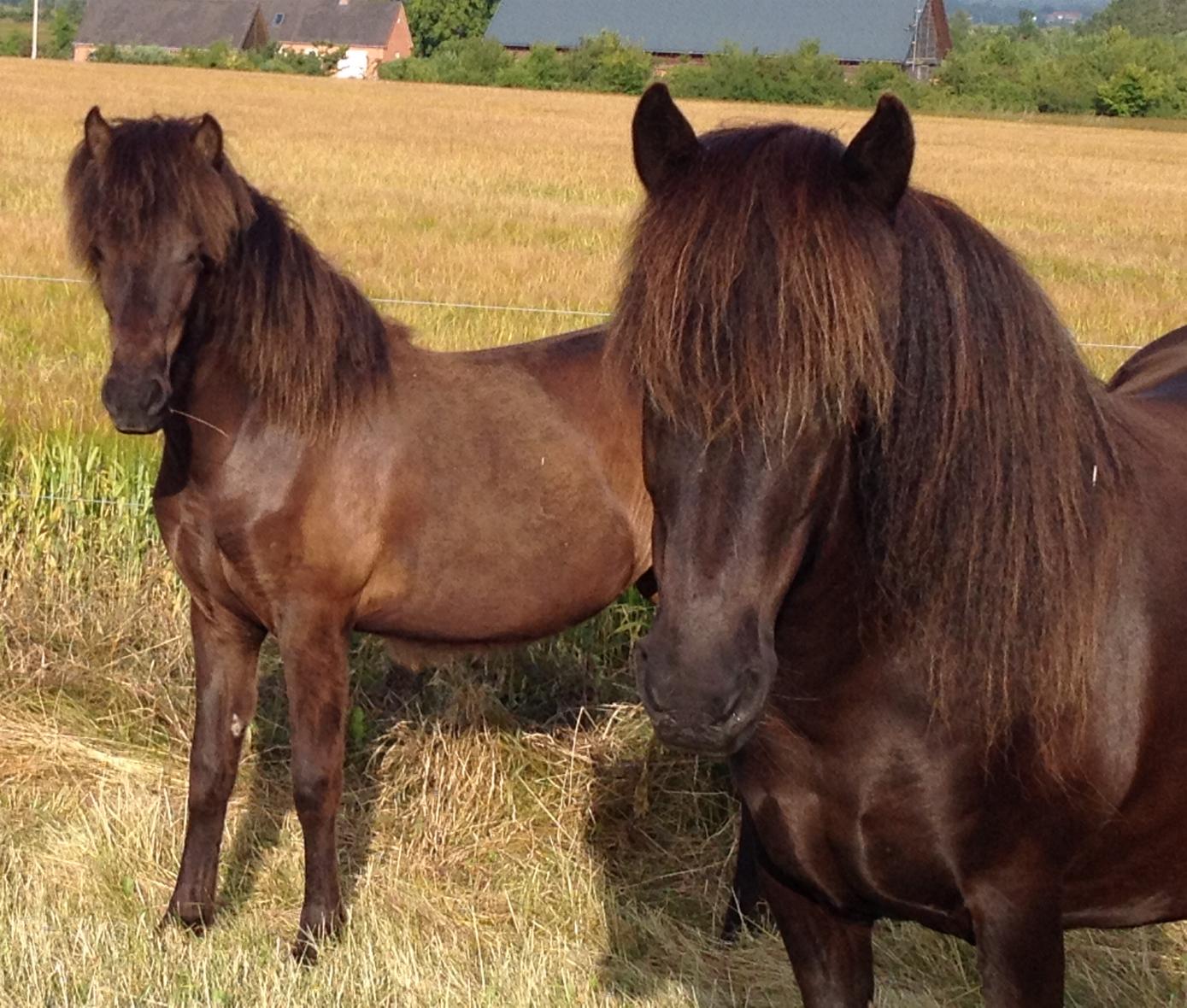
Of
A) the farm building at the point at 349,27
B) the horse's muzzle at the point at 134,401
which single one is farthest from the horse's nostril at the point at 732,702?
the farm building at the point at 349,27

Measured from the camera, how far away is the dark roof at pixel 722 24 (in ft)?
246

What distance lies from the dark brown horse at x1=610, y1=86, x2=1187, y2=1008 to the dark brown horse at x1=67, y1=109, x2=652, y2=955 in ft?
5.36

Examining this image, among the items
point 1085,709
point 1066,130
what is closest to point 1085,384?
point 1085,709

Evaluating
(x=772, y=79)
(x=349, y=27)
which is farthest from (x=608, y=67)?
(x=349, y=27)

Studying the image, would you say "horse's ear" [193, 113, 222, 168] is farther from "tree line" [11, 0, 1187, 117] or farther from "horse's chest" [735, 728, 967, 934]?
"tree line" [11, 0, 1187, 117]

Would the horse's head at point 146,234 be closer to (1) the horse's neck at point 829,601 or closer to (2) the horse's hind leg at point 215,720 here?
(2) the horse's hind leg at point 215,720

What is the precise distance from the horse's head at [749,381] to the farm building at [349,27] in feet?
277

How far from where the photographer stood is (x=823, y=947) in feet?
9.10

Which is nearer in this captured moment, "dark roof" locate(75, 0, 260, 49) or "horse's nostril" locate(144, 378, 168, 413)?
"horse's nostril" locate(144, 378, 168, 413)

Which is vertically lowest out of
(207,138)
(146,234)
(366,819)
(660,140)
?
(366,819)

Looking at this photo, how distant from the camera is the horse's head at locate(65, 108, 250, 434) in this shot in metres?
3.67

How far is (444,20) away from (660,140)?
90279mm

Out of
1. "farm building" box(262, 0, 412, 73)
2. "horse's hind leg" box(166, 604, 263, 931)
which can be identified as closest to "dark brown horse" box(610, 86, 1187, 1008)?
"horse's hind leg" box(166, 604, 263, 931)

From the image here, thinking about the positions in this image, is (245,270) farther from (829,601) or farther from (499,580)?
(829,601)
